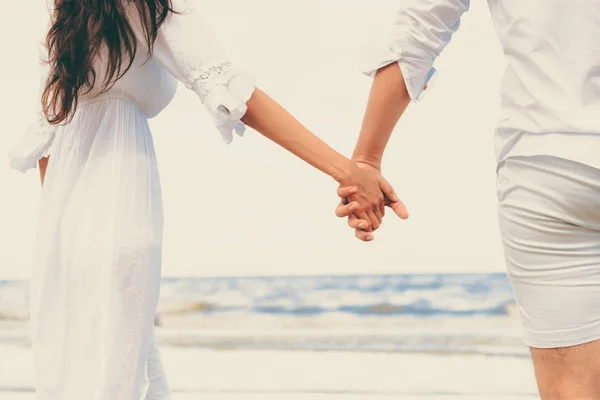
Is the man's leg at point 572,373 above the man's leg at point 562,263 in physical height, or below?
below

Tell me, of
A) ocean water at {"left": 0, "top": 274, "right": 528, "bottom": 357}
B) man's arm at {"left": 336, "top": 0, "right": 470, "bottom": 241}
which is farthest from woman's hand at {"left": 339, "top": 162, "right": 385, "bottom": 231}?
ocean water at {"left": 0, "top": 274, "right": 528, "bottom": 357}

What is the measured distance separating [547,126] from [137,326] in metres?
0.88

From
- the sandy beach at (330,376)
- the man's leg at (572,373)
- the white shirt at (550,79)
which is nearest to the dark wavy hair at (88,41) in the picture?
the white shirt at (550,79)

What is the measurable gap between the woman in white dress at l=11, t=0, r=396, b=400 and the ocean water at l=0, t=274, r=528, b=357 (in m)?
2.82

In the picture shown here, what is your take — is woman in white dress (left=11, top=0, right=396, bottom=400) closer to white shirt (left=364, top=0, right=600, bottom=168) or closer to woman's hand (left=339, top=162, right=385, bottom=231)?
woman's hand (left=339, top=162, right=385, bottom=231)

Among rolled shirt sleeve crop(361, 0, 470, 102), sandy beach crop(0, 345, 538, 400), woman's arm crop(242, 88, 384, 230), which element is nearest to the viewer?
rolled shirt sleeve crop(361, 0, 470, 102)

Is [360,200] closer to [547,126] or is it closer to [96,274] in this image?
[96,274]

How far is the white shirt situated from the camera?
1050mm

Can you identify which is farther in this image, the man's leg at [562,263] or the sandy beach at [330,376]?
the sandy beach at [330,376]

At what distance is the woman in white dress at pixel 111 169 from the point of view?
1588 mm

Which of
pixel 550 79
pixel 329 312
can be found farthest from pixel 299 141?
pixel 329 312

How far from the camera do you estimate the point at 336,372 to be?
3729mm

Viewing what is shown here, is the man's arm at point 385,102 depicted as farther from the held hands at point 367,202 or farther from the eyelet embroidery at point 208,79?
the eyelet embroidery at point 208,79

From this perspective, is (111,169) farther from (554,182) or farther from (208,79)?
(554,182)
